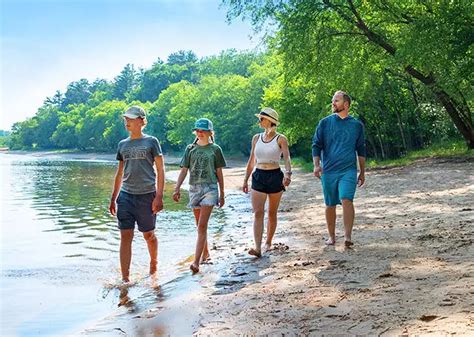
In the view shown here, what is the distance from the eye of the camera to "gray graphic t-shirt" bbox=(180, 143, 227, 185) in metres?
6.95

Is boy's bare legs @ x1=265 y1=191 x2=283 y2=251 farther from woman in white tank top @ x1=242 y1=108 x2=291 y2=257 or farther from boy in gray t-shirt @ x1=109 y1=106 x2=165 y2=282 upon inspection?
boy in gray t-shirt @ x1=109 y1=106 x2=165 y2=282

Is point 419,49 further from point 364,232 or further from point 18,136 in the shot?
point 18,136

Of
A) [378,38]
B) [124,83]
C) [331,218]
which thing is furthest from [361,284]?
[124,83]

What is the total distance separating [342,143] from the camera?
701 cm

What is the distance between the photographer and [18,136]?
6796 inches

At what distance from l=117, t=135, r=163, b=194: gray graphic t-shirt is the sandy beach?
1530 millimetres

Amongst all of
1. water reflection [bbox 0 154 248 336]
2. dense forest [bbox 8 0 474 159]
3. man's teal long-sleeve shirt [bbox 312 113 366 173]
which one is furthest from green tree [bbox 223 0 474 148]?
man's teal long-sleeve shirt [bbox 312 113 366 173]

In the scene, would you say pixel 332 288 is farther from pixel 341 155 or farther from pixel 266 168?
pixel 266 168

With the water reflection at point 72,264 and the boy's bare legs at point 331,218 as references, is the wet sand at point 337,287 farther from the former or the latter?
the water reflection at point 72,264

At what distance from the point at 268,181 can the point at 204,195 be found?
93 centimetres

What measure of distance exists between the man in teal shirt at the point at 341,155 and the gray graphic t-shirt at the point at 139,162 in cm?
213

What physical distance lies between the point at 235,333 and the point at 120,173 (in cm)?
327

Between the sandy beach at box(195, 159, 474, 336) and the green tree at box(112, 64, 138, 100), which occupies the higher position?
the green tree at box(112, 64, 138, 100)

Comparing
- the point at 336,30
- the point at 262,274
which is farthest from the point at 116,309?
the point at 336,30
